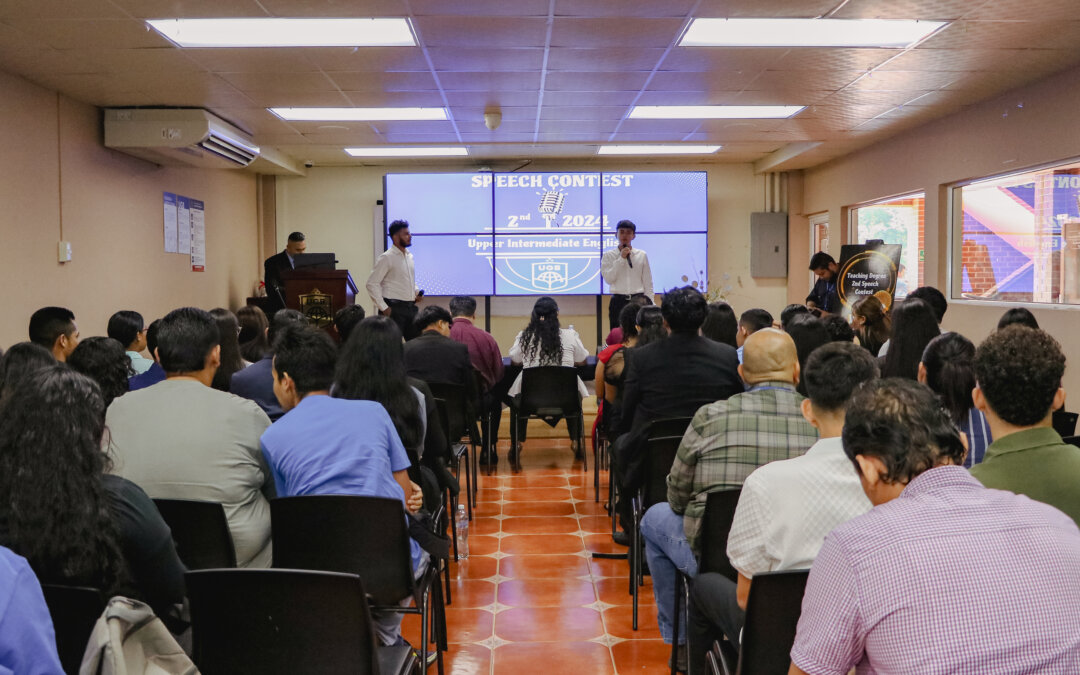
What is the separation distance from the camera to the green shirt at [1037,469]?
1.77 metres

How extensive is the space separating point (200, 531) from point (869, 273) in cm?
625

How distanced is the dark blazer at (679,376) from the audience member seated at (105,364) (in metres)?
1.96

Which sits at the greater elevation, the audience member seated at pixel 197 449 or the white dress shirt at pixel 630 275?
the white dress shirt at pixel 630 275

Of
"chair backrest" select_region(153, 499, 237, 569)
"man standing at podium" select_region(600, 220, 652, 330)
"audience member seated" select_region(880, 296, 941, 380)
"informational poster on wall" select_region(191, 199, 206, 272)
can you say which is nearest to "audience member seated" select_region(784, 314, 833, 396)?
"audience member seated" select_region(880, 296, 941, 380)

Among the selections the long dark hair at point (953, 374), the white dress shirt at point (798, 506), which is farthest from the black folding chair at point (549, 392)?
the white dress shirt at point (798, 506)

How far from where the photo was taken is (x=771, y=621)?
178cm

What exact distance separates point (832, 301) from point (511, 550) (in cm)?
464

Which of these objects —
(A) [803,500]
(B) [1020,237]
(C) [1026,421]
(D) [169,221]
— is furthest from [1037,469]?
(D) [169,221]

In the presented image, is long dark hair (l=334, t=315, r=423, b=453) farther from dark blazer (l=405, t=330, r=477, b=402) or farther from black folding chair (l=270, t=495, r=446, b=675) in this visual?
dark blazer (l=405, t=330, r=477, b=402)

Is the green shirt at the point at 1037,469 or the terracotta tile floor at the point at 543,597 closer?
the green shirt at the point at 1037,469

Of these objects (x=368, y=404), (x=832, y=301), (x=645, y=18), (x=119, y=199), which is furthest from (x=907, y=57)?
(x=119, y=199)

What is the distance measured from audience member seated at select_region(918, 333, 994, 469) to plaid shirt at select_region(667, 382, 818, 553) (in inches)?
19.9

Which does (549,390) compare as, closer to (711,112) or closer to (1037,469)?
(711,112)

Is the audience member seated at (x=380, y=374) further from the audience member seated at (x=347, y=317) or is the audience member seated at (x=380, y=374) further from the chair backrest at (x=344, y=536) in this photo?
the audience member seated at (x=347, y=317)
